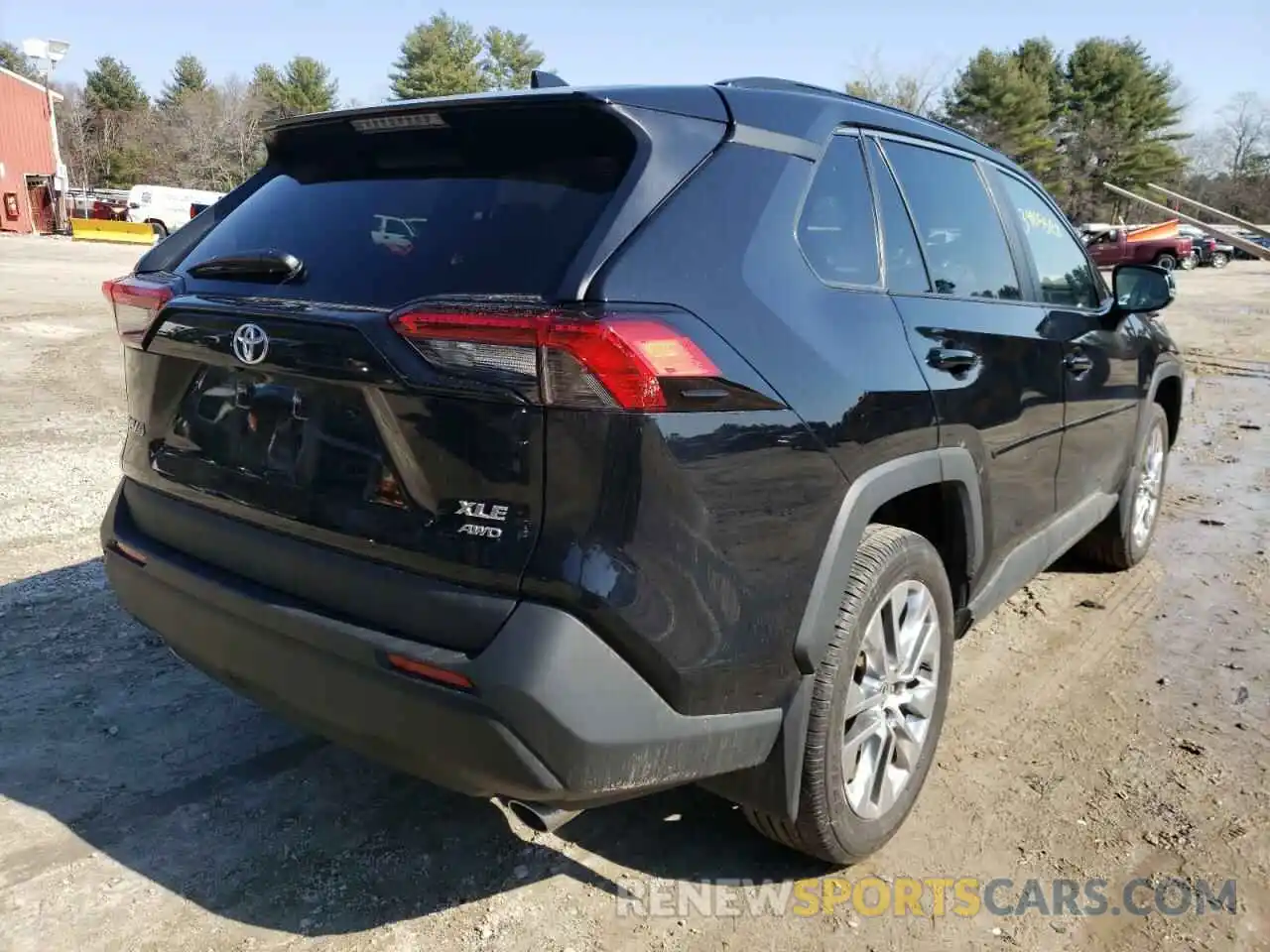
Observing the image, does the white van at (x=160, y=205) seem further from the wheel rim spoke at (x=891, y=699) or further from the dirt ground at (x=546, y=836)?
the wheel rim spoke at (x=891, y=699)

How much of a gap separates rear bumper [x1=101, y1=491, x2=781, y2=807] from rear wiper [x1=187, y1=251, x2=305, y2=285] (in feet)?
2.29

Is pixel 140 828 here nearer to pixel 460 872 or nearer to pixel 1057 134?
pixel 460 872

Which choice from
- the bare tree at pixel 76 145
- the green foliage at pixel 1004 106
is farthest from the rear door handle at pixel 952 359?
the bare tree at pixel 76 145

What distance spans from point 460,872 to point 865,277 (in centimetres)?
184

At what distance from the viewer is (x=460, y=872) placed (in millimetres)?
2551

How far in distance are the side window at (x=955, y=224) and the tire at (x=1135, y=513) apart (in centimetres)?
169

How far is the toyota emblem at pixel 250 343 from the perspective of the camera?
213 centimetres

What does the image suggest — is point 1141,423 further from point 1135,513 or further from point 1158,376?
point 1135,513

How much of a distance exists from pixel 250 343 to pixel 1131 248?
35.1 m

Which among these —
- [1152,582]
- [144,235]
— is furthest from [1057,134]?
[1152,582]

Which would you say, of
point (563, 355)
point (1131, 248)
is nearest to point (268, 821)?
point (563, 355)

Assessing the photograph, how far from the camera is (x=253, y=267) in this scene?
7.61 ft

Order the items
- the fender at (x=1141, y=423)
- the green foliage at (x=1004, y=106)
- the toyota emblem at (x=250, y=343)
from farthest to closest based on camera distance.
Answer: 1. the green foliage at (x=1004, y=106)
2. the fender at (x=1141, y=423)
3. the toyota emblem at (x=250, y=343)

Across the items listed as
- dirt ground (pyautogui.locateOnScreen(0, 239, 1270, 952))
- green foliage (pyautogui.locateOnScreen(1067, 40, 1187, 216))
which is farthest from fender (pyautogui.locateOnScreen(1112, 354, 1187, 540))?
green foliage (pyautogui.locateOnScreen(1067, 40, 1187, 216))
